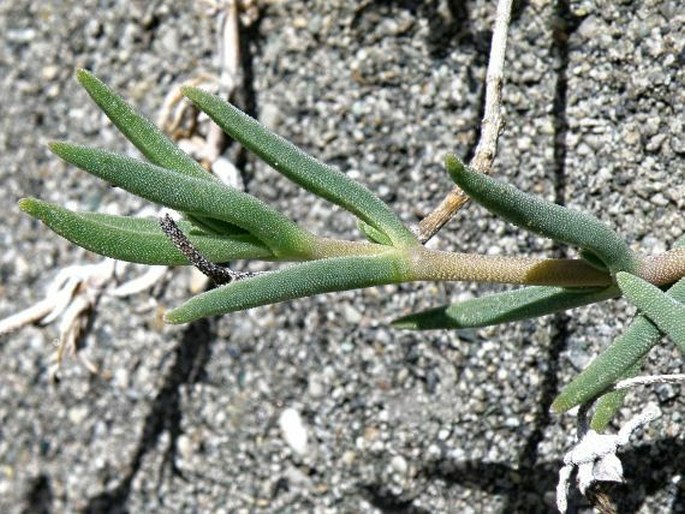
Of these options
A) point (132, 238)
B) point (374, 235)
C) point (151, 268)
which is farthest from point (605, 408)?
point (151, 268)

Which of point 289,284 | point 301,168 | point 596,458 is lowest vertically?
point 596,458

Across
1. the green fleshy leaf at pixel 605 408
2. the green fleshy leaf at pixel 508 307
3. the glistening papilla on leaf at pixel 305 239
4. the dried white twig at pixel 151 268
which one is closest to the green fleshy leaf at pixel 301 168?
the glistening papilla on leaf at pixel 305 239

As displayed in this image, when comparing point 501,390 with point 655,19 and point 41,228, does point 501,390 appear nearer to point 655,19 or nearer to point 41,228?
point 655,19

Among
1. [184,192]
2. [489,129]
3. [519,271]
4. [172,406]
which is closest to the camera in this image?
[184,192]

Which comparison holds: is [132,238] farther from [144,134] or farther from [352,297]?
[352,297]

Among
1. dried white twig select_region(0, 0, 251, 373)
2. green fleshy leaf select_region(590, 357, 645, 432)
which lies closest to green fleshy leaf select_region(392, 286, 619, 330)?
green fleshy leaf select_region(590, 357, 645, 432)

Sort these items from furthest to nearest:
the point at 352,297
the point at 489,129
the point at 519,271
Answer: the point at 352,297
the point at 489,129
the point at 519,271

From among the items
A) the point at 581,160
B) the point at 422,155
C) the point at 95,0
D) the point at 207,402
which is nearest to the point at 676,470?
the point at 581,160
